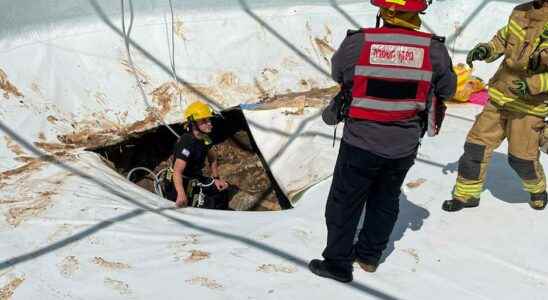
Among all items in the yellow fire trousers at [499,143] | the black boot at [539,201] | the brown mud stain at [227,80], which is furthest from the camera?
the brown mud stain at [227,80]

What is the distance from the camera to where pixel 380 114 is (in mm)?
2180

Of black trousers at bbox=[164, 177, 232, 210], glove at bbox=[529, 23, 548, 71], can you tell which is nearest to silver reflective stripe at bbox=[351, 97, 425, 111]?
glove at bbox=[529, 23, 548, 71]

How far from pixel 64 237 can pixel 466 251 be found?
2.02 m

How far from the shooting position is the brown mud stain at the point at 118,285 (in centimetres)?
251


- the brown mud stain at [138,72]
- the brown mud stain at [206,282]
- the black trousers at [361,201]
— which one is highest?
the black trousers at [361,201]

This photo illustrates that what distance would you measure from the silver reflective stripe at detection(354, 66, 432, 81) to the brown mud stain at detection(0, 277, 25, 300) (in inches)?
68.0

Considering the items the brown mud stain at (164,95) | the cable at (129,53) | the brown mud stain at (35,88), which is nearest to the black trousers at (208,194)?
the cable at (129,53)

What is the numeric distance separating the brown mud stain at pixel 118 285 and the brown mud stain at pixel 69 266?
177 mm

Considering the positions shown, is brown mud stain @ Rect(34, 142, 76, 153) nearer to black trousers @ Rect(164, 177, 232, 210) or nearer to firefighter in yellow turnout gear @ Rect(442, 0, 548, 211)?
black trousers @ Rect(164, 177, 232, 210)

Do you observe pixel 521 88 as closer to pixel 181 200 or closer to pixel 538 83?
pixel 538 83

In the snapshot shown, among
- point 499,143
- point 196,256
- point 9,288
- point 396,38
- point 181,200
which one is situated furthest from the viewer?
point 181,200

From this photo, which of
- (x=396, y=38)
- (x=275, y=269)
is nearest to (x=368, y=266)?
(x=275, y=269)

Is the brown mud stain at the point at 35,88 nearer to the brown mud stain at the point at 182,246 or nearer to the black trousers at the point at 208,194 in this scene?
the black trousers at the point at 208,194

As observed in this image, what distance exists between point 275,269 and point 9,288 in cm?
117
